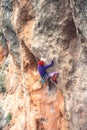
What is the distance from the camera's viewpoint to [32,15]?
1241 centimetres

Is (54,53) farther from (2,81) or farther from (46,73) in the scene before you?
(2,81)

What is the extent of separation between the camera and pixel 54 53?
448 inches

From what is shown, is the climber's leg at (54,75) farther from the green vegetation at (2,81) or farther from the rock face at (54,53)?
the green vegetation at (2,81)

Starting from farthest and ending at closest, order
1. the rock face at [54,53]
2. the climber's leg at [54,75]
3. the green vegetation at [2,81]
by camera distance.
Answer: the green vegetation at [2,81] < the climber's leg at [54,75] < the rock face at [54,53]

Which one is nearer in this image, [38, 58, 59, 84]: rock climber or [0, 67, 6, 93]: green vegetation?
[38, 58, 59, 84]: rock climber

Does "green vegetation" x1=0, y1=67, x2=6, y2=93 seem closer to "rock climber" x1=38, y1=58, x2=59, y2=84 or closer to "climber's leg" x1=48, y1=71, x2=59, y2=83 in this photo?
"rock climber" x1=38, y1=58, x2=59, y2=84

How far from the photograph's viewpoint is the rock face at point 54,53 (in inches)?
416

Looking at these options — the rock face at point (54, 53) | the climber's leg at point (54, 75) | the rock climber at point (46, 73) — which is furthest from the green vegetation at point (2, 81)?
the climber's leg at point (54, 75)

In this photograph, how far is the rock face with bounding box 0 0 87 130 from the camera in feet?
34.7

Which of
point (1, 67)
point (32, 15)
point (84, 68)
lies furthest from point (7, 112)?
point (84, 68)

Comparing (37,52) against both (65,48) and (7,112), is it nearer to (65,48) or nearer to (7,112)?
(65,48)

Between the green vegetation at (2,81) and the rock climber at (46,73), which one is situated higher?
the rock climber at (46,73)

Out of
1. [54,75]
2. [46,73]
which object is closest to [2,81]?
[46,73]

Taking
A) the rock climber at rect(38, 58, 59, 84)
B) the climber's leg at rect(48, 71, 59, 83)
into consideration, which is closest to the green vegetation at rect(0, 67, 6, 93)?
the rock climber at rect(38, 58, 59, 84)
